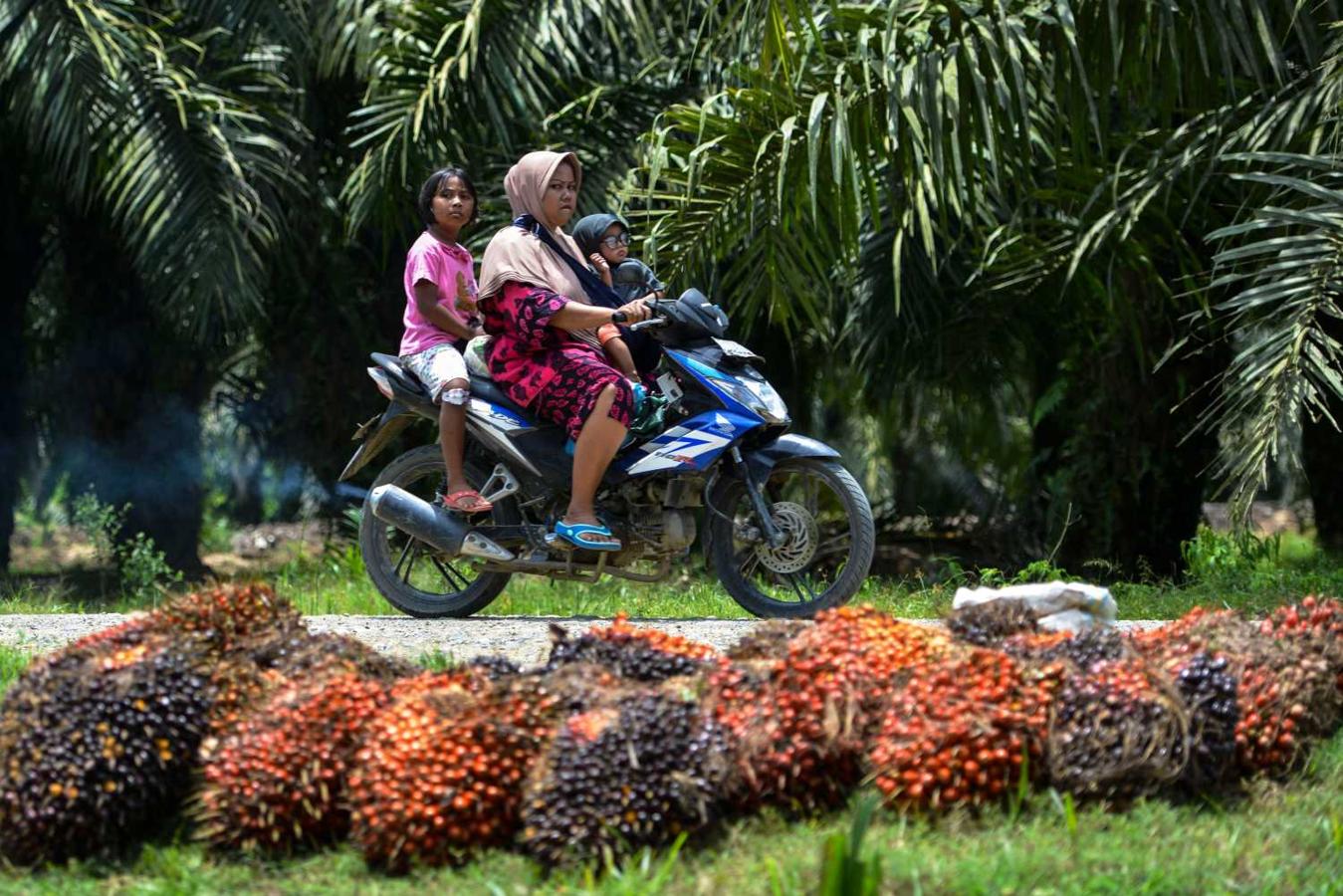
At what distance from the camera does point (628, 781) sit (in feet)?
13.0

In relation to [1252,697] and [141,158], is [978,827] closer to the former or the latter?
[1252,697]

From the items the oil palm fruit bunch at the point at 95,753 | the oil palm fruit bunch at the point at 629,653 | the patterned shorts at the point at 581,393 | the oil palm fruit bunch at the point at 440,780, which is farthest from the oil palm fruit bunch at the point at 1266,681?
the oil palm fruit bunch at the point at 95,753

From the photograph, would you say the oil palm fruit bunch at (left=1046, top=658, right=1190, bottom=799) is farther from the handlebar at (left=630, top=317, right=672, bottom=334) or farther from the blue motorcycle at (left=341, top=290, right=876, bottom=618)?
the handlebar at (left=630, top=317, right=672, bottom=334)

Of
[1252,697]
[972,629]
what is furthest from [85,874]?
[1252,697]

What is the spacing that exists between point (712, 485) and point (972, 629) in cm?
199

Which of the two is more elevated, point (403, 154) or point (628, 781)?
point (403, 154)

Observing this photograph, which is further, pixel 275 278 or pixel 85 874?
pixel 275 278

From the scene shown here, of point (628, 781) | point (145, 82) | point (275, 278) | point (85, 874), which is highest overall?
point (145, 82)

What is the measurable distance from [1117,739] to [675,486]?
2757 millimetres

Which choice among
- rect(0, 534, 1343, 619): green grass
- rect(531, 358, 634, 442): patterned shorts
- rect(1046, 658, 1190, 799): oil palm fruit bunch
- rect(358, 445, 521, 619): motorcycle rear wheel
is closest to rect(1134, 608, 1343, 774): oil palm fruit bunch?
rect(1046, 658, 1190, 799): oil palm fruit bunch

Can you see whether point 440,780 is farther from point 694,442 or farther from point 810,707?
point 694,442

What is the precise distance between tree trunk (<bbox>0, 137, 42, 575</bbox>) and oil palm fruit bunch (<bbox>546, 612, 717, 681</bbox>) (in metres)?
10.7

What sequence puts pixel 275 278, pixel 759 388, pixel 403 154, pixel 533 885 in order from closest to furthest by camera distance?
pixel 533 885 < pixel 759 388 < pixel 403 154 < pixel 275 278

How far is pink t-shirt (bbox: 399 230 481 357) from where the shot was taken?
270 inches
